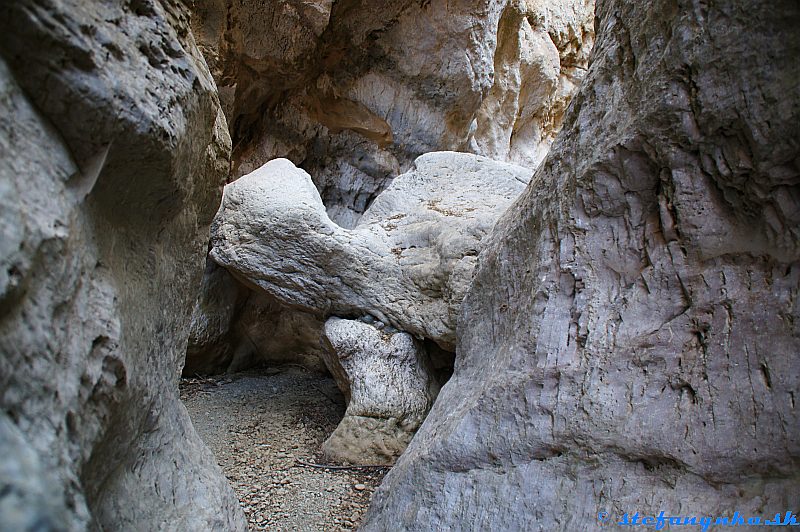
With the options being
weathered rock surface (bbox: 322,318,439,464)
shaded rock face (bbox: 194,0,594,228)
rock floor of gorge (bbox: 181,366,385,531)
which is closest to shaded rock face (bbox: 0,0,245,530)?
rock floor of gorge (bbox: 181,366,385,531)

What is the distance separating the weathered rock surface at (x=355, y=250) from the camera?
2674 millimetres

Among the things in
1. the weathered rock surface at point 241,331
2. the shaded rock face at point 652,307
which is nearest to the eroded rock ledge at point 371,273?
the weathered rock surface at point 241,331

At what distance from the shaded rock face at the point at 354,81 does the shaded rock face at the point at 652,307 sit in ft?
8.82

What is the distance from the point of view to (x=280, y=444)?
2705 millimetres

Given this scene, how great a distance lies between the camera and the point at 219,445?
263 cm

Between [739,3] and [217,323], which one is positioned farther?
[217,323]

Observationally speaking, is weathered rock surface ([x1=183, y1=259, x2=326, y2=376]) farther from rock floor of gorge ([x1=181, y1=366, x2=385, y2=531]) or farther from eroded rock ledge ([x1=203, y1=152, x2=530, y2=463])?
eroded rock ledge ([x1=203, y1=152, x2=530, y2=463])

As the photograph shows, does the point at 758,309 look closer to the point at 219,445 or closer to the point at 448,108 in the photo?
the point at 219,445

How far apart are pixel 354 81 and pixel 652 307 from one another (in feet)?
12.0

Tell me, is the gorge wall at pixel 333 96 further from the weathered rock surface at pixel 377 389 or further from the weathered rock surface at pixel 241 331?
the weathered rock surface at pixel 377 389

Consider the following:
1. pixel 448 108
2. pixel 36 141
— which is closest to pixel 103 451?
pixel 36 141

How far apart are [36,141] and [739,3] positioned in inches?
53.5

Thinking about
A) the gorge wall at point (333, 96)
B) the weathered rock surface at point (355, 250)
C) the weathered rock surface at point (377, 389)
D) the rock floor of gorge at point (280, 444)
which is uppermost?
the gorge wall at point (333, 96)

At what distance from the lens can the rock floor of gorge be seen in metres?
2.07
